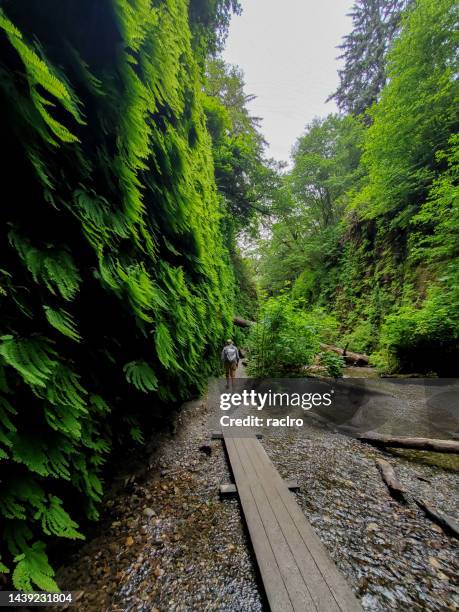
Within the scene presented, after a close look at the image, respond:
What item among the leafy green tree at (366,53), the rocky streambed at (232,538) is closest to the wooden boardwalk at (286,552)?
the rocky streambed at (232,538)

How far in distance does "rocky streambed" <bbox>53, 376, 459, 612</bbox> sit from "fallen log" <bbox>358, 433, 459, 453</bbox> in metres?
0.16

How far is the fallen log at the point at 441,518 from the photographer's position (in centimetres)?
209

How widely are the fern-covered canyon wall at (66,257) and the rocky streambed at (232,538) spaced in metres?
0.42

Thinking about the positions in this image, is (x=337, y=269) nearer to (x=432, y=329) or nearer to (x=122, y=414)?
(x=432, y=329)

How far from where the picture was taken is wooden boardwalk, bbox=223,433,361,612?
1.49 metres

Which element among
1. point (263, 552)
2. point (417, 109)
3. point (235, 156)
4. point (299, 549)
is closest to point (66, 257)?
point (263, 552)

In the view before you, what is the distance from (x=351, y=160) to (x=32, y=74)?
1985cm

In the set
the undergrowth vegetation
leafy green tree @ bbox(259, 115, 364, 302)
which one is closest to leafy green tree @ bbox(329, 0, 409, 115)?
the undergrowth vegetation

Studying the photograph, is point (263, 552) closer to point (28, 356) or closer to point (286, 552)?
point (286, 552)

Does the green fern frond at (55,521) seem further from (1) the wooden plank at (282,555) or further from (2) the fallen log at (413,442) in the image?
(2) the fallen log at (413,442)

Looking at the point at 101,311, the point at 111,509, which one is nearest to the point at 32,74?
the point at 101,311

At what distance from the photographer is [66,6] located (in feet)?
4.51

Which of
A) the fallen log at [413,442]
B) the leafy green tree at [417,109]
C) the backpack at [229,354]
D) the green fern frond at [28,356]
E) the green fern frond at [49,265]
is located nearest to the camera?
the green fern frond at [28,356]

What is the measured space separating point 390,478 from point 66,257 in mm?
4063
